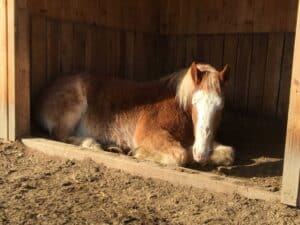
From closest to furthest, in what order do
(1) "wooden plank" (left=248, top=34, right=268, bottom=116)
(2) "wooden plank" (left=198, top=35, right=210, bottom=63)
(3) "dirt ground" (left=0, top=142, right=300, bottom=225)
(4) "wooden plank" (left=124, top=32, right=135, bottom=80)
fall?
(3) "dirt ground" (left=0, top=142, right=300, bottom=225) → (1) "wooden plank" (left=248, top=34, right=268, bottom=116) → (4) "wooden plank" (left=124, top=32, right=135, bottom=80) → (2) "wooden plank" (left=198, top=35, right=210, bottom=63)

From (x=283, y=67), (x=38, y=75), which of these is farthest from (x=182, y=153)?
(x=283, y=67)

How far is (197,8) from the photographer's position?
6770 millimetres

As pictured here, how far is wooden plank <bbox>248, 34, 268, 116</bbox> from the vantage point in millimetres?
6133

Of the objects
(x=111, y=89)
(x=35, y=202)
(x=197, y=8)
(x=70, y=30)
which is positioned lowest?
(x=35, y=202)

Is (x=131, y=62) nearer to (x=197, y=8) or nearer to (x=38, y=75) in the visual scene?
(x=197, y=8)

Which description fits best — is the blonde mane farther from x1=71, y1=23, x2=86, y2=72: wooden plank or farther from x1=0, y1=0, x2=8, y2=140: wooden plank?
x1=0, y1=0, x2=8, y2=140: wooden plank

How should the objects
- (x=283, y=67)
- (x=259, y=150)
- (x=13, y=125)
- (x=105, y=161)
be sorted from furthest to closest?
(x=283, y=67)
(x=259, y=150)
(x=13, y=125)
(x=105, y=161)

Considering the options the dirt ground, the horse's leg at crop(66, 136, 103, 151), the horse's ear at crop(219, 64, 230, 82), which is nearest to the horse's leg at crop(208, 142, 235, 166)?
the horse's ear at crop(219, 64, 230, 82)

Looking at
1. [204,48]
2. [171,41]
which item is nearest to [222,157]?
[204,48]

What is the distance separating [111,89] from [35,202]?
2.21m

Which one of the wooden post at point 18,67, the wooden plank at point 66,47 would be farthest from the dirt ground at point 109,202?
the wooden plank at point 66,47

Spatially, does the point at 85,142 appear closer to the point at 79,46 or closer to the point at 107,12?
the point at 79,46

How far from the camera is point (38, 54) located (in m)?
5.03

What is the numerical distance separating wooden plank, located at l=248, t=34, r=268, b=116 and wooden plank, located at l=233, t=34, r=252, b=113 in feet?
0.21
